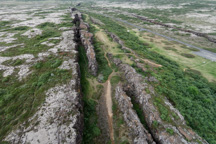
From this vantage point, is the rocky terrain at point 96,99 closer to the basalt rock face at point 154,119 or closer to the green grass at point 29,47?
the basalt rock face at point 154,119

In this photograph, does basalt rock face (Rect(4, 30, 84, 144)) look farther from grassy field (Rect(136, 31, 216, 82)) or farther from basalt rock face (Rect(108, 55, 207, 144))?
grassy field (Rect(136, 31, 216, 82))

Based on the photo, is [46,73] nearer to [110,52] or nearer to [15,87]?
[15,87]

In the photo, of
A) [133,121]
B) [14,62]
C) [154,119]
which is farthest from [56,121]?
[14,62]

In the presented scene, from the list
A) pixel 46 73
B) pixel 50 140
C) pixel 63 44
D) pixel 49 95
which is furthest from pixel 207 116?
pixel 63 44

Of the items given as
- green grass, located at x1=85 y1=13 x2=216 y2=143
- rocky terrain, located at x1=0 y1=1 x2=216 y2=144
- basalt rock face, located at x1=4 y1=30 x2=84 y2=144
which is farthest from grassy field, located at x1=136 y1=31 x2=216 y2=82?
basalt rock face, located at x1=4 y1=30 x2=84 y2=144

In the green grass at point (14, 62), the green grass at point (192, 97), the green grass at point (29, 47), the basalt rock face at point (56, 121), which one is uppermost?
the green grass at point (29, 47)

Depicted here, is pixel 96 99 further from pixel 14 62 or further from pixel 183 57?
pixel 183 57

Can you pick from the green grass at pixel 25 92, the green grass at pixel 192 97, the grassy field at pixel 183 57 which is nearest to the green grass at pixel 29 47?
the green grass at pixel 25 92
